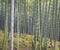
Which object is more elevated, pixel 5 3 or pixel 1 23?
pixel 5 3

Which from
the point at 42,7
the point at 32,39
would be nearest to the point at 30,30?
the point at 32,39

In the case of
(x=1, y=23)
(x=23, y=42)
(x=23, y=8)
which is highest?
(x=23, y=8)

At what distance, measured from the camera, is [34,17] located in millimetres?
3799

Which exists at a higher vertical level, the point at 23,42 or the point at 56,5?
the point at 56,5

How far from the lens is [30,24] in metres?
3.79

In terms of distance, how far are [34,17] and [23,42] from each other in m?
0.44

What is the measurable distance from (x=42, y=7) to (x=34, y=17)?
207 millimetres

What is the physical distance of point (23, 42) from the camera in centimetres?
376

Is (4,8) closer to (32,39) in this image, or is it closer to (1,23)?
(1,23)

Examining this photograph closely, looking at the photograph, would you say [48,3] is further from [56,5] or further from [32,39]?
[32,39]

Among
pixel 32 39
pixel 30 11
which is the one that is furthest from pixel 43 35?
pixel 30 11

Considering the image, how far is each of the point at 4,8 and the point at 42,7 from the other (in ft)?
2.01

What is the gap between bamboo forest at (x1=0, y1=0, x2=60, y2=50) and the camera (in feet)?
12.3

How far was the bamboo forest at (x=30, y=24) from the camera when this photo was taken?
3756 millimetres
